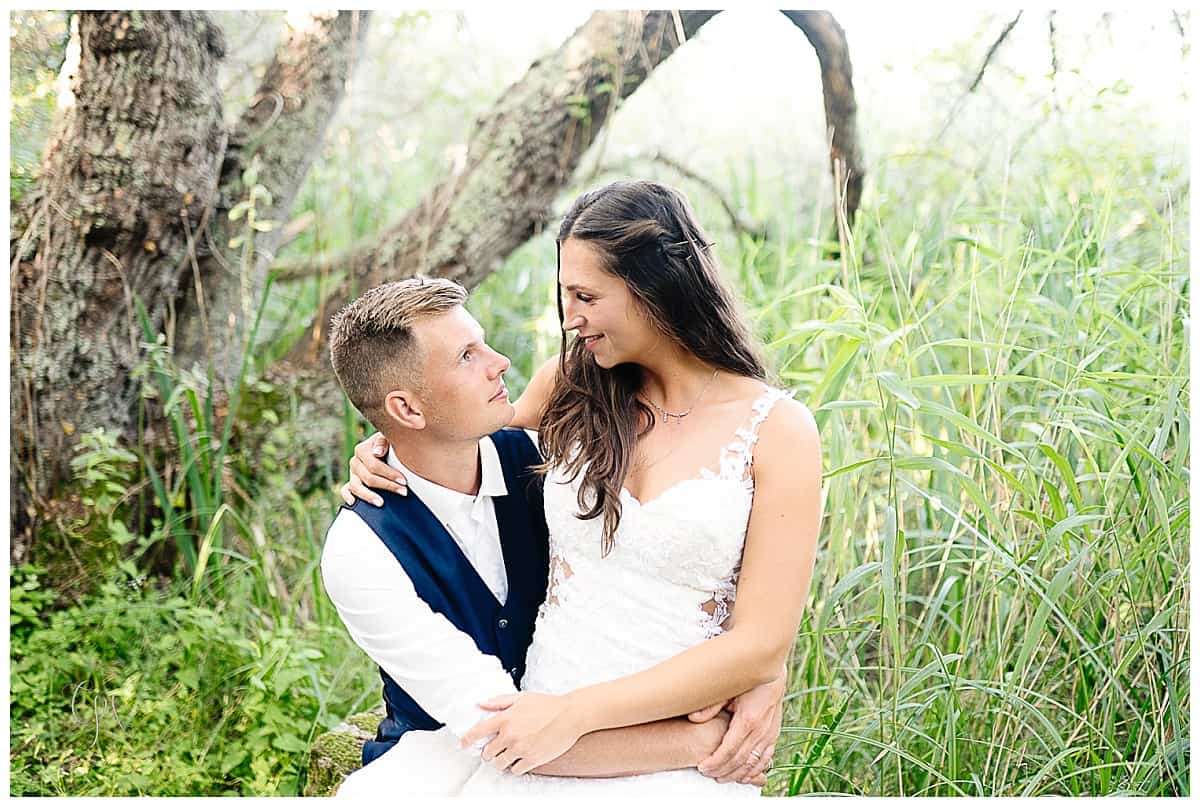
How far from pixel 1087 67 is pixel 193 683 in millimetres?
2998

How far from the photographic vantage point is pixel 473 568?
1.98 meters

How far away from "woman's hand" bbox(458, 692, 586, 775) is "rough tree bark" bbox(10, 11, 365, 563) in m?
2.10

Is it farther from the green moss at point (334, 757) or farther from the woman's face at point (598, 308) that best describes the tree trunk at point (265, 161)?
the woman's face at point (598, 308)

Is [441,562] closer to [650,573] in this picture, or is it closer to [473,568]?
[473,568]

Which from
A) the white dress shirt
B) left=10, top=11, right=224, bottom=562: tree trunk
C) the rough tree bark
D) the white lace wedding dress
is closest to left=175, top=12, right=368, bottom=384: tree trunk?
the rough tree bark

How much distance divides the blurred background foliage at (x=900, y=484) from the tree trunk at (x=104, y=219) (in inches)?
5.3

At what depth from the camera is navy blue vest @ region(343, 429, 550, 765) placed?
6.25ft

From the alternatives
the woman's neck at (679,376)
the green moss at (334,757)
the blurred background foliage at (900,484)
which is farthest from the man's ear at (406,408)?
the green moss at (334,757)

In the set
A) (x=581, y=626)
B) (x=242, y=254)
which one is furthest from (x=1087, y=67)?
(x=242, y=254)

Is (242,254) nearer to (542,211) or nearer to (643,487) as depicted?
(542,211)

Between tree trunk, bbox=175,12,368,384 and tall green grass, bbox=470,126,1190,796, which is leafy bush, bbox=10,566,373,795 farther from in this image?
tall green grass, bbox=470,126,1190,796

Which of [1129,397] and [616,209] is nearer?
[616,209]

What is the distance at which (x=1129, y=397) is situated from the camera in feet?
8.75

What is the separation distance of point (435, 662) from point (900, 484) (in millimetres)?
1236
